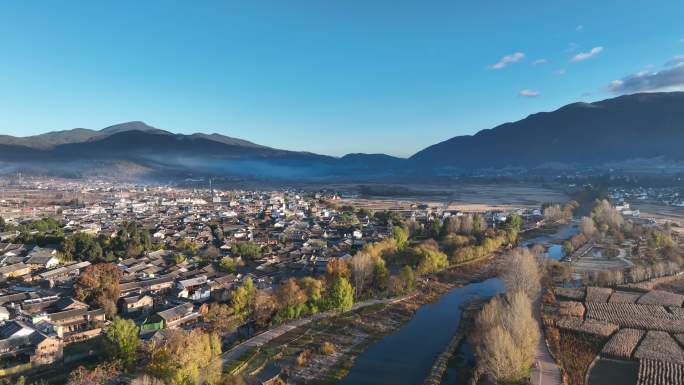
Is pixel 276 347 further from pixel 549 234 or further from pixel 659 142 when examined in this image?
pixel 659 142

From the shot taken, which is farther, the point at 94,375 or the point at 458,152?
the point at 458,152

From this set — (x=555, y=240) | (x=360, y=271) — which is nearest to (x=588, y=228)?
(x=555, y=240)

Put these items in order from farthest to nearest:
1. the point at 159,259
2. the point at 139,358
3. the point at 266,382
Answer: the point at 159,259
the point at 139,358
the point at 266,382

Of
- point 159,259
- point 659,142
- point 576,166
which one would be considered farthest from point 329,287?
point 659,142

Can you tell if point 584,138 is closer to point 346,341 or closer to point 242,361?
point 346,341

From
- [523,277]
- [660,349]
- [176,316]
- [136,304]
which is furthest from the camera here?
[523,277]

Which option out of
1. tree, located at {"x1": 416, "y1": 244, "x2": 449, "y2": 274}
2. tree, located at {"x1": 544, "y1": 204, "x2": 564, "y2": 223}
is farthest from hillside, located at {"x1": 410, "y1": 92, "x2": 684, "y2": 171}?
tree, located at {"x1": 416, "y1": 244, "x2": 449, "y2": 274}

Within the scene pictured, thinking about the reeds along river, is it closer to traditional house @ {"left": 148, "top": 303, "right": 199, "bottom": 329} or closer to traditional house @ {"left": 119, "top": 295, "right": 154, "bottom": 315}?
traditional house @ {"left": 148, "top": 303, "right": 199, "bottom": 329}
